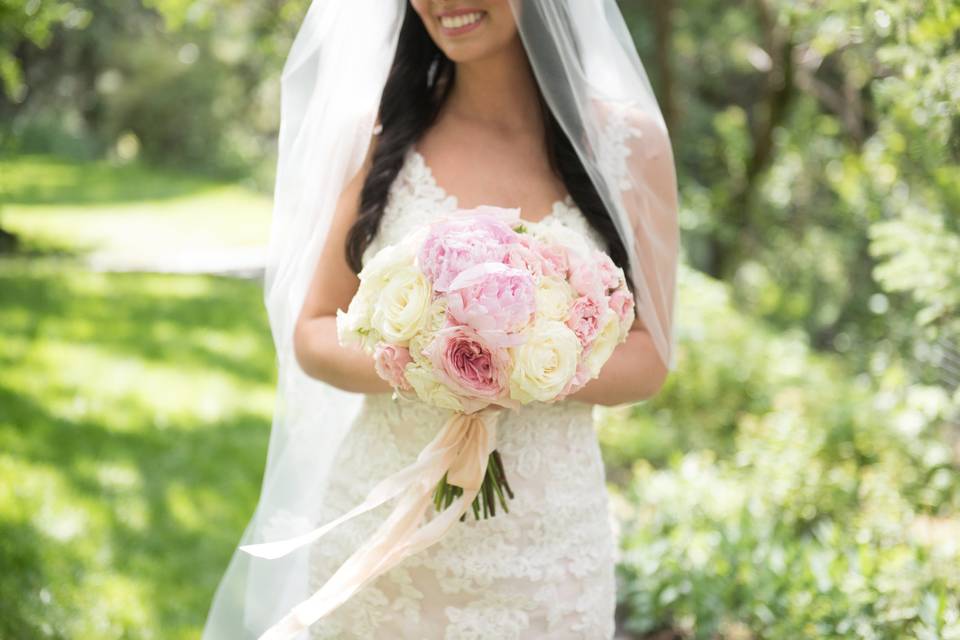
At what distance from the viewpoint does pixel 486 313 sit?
1.80m

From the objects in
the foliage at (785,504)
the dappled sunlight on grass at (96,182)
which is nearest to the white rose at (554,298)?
the foliage at (785,504)

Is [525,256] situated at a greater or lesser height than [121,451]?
greater

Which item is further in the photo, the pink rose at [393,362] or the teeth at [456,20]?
the teeth at [456,20]

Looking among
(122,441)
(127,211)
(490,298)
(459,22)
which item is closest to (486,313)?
(490,298)

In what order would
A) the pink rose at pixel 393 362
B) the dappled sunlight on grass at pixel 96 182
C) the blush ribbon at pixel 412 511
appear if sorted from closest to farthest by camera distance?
the pink rose at pixel 393 362
the blush ribbon at pixel 412 511
the dappled sunlight on grass at pixel 96 182

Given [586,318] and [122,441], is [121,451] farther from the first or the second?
[586,318]

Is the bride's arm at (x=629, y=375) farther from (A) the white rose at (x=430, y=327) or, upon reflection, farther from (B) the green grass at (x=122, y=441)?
(B) the green grass at (x=122, y=441)

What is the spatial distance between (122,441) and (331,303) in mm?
3914

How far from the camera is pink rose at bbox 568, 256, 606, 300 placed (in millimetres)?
1963

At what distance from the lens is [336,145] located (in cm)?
254

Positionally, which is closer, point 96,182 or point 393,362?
point 393,362

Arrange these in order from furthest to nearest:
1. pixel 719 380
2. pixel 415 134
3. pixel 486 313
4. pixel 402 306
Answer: pixel 719 380 → pixel 415 134 → pixel 402 306 → pixel 486 313

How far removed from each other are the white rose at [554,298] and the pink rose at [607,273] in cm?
8

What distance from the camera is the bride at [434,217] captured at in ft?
7.71
